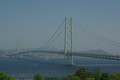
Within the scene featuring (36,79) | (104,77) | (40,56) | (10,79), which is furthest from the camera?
(40,56)

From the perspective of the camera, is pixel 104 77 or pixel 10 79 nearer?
pixel 10 79

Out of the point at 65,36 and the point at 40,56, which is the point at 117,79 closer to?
the point at 65,36

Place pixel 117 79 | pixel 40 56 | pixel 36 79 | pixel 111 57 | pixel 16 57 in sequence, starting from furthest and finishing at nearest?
pixel 40 56 < pixel 16 57 < pixel 111 57 < pixel 36 79 < pixel 117 79

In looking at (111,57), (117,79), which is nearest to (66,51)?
(111,57)

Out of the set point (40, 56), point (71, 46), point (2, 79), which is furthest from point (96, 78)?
point (40, 56)

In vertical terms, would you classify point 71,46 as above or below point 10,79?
above

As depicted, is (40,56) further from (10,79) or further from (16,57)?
(10,79)

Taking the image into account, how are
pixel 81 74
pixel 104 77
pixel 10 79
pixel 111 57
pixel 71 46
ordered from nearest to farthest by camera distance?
pixel 10 79 < pixel 104 77 < pixel 81 74 < pixel 111 57 < pixel 71 46

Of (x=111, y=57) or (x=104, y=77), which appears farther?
(x=111, y=57)

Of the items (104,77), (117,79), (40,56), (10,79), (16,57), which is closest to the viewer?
(117,79)
